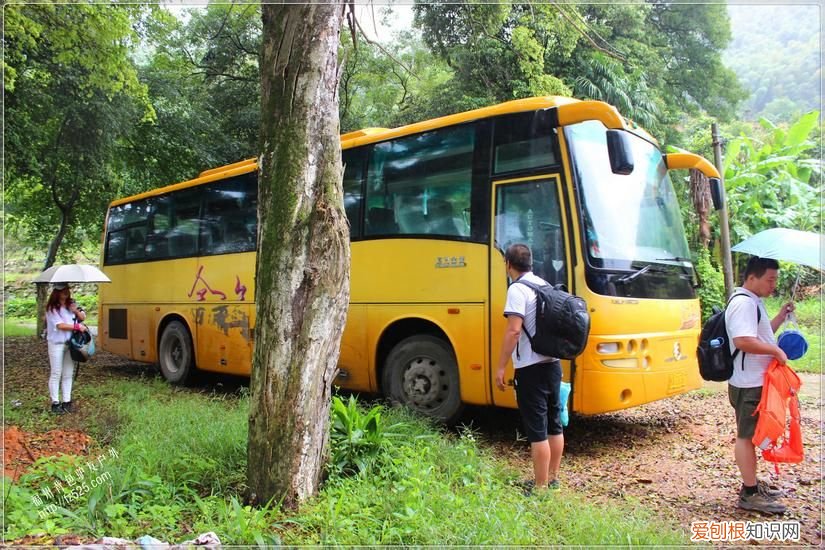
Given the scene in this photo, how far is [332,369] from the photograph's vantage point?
3908 mm

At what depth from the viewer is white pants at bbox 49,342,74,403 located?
702 centimetres

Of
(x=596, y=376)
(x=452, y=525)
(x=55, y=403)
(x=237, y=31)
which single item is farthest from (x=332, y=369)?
(x=237, y=31)

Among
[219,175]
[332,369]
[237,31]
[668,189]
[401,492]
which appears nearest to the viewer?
[401,492]

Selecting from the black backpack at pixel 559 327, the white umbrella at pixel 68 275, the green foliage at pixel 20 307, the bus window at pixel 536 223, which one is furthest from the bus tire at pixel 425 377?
the green foliage at pixel 20 307

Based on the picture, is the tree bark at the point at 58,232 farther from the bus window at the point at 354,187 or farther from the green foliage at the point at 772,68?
the green foliage at the point at 772,68

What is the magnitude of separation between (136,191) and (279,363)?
13764 mm

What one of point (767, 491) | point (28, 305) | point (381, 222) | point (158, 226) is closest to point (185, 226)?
point (158, 226)

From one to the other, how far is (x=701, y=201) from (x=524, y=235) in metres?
10.9

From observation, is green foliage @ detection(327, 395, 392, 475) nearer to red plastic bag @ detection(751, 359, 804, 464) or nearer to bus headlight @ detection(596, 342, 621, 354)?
bus headlight @ detection(596, 342, 621, 354)

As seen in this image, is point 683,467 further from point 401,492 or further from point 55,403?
point 55,403

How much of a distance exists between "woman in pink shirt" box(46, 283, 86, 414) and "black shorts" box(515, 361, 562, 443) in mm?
5562

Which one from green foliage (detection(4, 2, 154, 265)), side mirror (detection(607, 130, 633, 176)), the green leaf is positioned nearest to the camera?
side mirror (detection(607, 130, 633, 176))

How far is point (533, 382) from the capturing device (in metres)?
4.11

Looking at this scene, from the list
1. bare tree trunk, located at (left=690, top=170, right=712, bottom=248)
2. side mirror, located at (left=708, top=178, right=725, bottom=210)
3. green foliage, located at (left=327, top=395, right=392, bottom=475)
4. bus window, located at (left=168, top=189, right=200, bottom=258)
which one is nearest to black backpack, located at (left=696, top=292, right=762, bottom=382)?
green foliage, located at (left=327, top=395, right=392, bottom=475)
